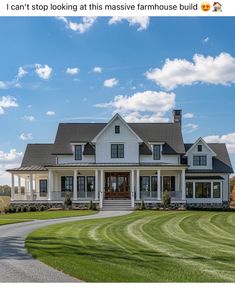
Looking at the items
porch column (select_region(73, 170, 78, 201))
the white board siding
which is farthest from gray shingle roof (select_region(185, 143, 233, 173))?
porch column (select_region(73, 170, 78, 201))

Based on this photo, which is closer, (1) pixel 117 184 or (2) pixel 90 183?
(1) pixel 117 184

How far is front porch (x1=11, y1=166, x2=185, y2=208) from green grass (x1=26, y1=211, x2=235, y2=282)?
16.9 m

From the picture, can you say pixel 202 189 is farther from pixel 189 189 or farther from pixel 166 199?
pixel 166 199

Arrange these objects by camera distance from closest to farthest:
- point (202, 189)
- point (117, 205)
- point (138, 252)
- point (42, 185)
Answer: point (138, 252), point (117, 205), point (202, 189), point (42, 185)

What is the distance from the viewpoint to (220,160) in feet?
143

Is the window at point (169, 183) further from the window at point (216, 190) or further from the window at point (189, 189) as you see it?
the window at point (216, 190)

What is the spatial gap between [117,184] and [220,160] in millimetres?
9977

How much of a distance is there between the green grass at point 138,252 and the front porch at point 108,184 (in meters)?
16.9

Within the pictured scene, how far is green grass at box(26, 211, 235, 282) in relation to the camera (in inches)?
397

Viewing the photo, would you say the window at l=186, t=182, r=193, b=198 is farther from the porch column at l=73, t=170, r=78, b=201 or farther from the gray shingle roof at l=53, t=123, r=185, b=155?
the porch column at l=73, t=170, r=78, b=201
